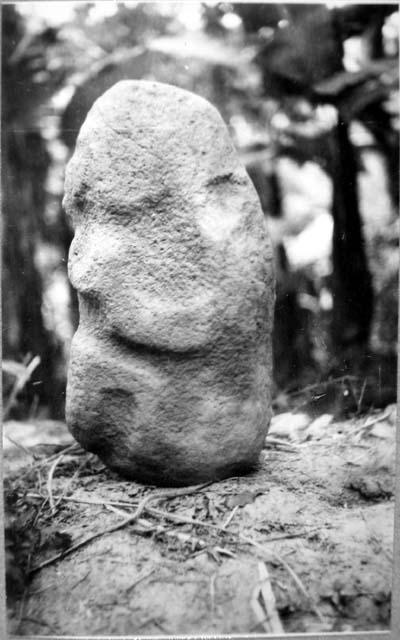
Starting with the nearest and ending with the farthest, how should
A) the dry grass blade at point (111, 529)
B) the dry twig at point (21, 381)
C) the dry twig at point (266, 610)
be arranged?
the dry twig at point (266, 610)
the dry grass blade at point (111, 529)
the dry twig at point (21, 381)

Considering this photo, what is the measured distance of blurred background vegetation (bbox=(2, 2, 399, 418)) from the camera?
5.01 feet

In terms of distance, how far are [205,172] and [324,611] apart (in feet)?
3.44

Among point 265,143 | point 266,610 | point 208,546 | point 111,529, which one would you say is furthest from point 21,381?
point 265,143

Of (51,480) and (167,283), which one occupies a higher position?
(167,283)

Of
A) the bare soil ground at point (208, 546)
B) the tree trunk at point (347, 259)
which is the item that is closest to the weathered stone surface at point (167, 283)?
the bare soil ground at point (208, 546)

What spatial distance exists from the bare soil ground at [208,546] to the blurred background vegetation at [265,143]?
0.62 ft

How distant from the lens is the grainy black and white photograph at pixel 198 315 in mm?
1318

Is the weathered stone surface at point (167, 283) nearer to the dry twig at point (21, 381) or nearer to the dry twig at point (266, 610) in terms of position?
the dry twig at point (21, 381)

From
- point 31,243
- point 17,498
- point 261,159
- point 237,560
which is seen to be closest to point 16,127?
Result: point 31,243

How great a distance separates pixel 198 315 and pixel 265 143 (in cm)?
60

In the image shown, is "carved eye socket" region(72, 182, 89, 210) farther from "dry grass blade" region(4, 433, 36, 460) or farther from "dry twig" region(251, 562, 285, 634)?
"dry twig" region(251, 562, 285, 634)

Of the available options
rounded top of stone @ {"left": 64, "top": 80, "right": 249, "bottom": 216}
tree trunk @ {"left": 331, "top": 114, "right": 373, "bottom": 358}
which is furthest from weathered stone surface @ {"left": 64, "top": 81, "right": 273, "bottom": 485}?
tree trunk @ {"left": 331, "top": 114, "right": 373, "bottom": 358}

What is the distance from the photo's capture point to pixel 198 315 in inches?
54.9

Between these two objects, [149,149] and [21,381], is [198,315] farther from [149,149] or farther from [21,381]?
[21,381]
